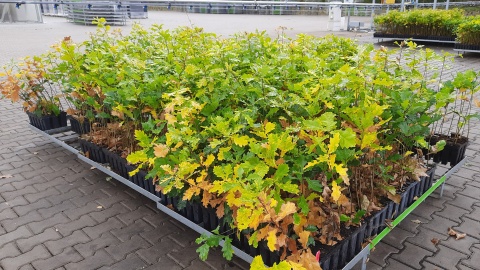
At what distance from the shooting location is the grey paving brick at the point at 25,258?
2963mm

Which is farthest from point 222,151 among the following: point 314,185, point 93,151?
point 93,151

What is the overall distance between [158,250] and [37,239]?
1.01 meters

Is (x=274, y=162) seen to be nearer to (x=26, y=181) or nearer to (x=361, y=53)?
(x=361, y=53)

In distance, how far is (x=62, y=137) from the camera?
5.45 m

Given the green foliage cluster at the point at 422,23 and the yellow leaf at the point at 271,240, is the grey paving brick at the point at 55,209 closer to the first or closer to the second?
the yellow leaf at the point at 271,240

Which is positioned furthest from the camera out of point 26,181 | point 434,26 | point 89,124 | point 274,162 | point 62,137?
point 434,26

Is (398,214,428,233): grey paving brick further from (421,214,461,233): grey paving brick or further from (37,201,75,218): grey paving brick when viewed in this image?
(37,201,75,218): grey paving brick

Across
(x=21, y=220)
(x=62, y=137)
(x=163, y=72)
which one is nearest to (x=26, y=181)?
(x=21, y=220)

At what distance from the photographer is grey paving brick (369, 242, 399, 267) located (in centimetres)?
298

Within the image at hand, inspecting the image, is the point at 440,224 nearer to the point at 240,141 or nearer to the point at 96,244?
the point at 240,141

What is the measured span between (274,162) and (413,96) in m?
1.37

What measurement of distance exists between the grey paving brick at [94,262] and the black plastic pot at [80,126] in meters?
1.97

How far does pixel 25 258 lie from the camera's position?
9.96 ft

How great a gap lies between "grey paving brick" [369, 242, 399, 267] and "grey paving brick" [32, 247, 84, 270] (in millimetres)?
2164
